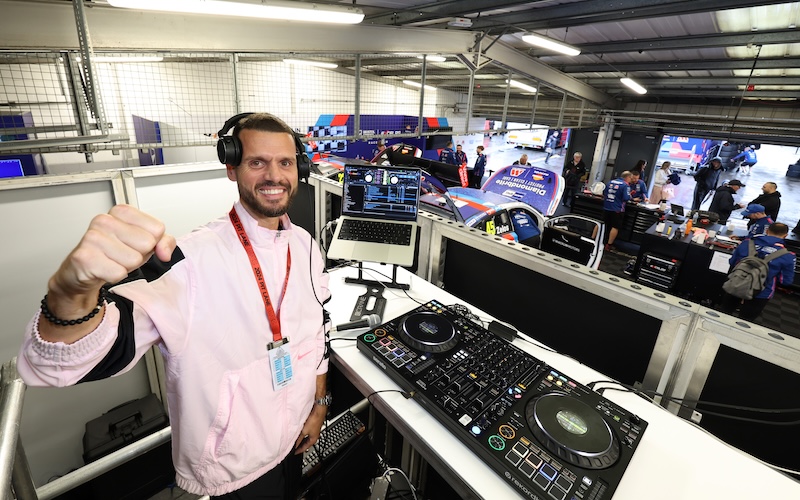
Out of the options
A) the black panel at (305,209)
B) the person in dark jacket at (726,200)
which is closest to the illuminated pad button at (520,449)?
the black panel at (305,209)

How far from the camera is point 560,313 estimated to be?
62.3 inches

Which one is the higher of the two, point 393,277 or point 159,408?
point 393,277

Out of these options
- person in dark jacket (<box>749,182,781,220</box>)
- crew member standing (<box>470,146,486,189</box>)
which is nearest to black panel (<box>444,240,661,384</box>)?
person in dark jacket (<box>749,182,781,220</box>)

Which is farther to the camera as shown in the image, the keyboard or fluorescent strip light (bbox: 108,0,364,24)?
fluorescent strip light (bbox: 108,0,364,24)

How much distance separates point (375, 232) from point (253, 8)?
7.21ft

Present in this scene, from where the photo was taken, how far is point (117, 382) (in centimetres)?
247

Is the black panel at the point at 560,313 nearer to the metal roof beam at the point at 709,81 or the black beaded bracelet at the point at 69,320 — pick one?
the black beaded bracelet at the point at 69,320

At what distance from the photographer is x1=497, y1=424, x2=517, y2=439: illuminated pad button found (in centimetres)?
100

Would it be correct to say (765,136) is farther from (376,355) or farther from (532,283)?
(376,355)

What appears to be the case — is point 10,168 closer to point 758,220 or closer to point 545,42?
point 545,42

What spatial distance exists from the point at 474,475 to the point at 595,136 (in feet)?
43.6

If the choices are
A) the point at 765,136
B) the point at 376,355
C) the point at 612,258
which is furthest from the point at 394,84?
the point at 376,355

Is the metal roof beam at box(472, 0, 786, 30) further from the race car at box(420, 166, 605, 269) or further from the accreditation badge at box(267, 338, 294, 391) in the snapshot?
the accreditation badge at box(267, 338, 294, 391)

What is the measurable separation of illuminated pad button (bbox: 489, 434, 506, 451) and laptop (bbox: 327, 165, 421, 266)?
1.08m
